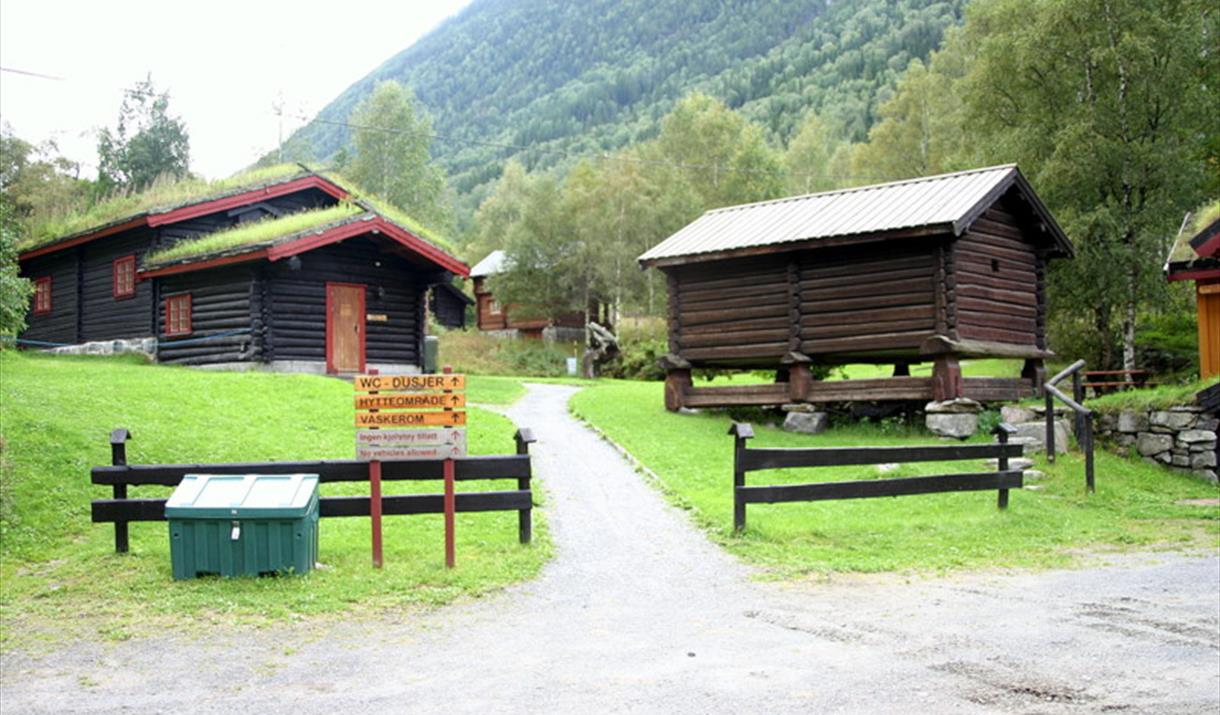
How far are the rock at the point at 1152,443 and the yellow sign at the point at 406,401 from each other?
15.5 meters

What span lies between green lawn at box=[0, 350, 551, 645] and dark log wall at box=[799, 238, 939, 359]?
7.36 metres

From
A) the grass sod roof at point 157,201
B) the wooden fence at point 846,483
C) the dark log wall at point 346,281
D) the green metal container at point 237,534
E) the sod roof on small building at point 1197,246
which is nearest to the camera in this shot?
the green metal container at point 237,534

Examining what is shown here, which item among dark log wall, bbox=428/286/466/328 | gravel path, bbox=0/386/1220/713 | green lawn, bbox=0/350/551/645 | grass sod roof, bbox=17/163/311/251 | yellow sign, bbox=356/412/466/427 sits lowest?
gravel path, bbox=0/386/1220/713

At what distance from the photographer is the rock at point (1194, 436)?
20.5m

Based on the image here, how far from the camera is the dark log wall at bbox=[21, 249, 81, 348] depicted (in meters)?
35.1

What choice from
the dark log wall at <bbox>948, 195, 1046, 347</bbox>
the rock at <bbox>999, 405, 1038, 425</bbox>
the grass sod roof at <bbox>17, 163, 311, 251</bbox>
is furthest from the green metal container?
the grass sod roof at <bbox>17, 163, 311, 251</bbox>

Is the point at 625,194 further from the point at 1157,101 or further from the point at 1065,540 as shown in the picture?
the point at 1065,540

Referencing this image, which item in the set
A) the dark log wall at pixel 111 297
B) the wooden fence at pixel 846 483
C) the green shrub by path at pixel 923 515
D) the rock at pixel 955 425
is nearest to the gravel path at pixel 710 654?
the green shrub by path at pixel 923 515

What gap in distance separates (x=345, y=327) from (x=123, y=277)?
7883 mm

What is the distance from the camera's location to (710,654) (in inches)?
328

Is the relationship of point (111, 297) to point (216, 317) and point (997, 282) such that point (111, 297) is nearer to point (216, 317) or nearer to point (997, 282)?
point (216, 317)

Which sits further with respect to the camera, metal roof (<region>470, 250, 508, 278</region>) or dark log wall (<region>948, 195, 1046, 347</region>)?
metal roof (<region>470, 250, 508, 278</region>)

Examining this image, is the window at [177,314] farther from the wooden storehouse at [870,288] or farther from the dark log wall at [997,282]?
the dark log wall at [997,282]

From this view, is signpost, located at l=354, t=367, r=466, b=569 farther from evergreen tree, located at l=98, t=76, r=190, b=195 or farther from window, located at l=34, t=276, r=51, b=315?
A: evergreen tree, located at l=98, t=76, r=190, b=195
